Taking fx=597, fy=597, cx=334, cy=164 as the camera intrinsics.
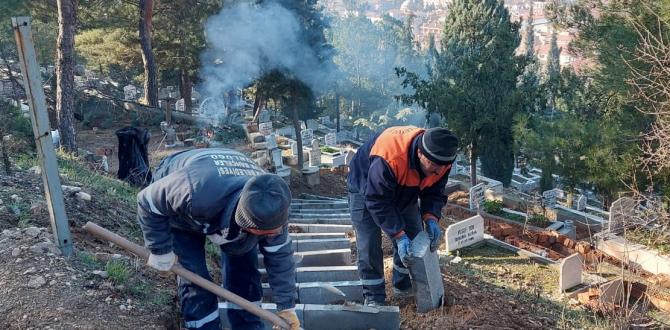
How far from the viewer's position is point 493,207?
13.5 meters

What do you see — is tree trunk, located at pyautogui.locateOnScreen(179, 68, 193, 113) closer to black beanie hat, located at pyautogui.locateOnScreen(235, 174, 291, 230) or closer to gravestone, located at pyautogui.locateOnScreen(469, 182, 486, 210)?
gravestone, located at pyautogui.locateOnScreen(469, 182, 486, 210)

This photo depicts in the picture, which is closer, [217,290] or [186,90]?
[217,290]

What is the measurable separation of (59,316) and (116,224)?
1992 mm

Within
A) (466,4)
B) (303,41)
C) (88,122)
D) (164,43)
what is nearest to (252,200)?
(303,41)

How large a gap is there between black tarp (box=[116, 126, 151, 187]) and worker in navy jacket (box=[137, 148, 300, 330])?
11.2 ft

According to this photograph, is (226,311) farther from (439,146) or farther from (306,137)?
(306,137)

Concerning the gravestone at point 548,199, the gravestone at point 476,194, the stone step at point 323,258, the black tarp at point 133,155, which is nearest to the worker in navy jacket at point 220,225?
the stone step at point 323,258

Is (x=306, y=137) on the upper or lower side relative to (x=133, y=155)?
lower

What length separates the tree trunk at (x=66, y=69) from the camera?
11109 millimetres

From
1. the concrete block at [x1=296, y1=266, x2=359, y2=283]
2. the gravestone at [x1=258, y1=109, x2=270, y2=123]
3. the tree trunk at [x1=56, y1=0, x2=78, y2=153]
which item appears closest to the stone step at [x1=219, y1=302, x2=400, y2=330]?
the concrete block at [x1=296, y1=266, x2=359, y2=283]

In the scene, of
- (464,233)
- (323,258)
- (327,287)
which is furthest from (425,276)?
(464,233)

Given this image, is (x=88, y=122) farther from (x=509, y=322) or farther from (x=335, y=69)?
(x=509, y=322)

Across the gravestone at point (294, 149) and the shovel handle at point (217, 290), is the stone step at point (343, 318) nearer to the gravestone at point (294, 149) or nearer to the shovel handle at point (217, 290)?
Result: the shovel handle at point (217, 290)

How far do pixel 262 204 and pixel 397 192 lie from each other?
180 cm
